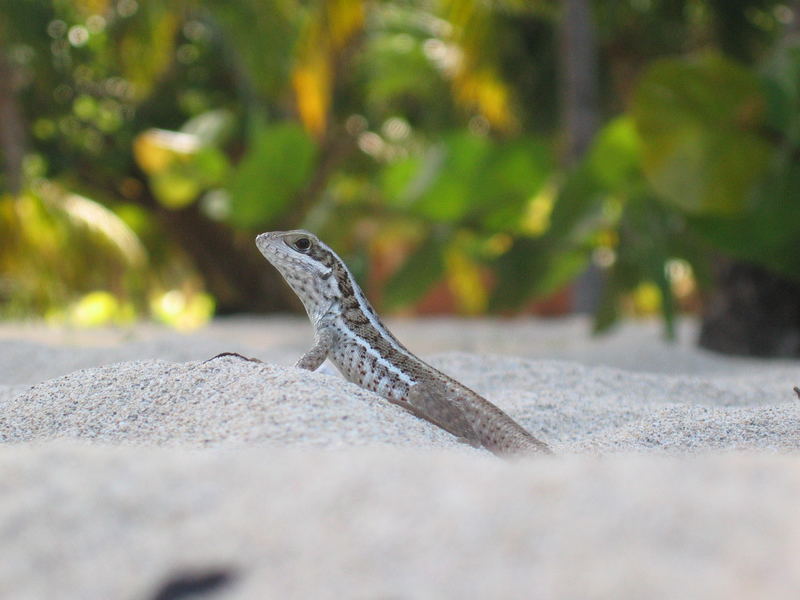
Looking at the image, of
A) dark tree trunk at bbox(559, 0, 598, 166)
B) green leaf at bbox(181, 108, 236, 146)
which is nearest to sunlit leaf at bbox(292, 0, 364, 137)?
green leaf at bbox(181, 108, 236, 146)

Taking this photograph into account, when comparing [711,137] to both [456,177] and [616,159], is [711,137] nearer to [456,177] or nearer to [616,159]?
[616,159]

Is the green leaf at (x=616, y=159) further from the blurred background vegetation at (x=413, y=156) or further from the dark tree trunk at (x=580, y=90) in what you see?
the dark tree trunk at (x=580, y=90)

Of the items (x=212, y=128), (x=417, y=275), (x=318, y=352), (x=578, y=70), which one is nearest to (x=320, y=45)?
(x=212, y=128)

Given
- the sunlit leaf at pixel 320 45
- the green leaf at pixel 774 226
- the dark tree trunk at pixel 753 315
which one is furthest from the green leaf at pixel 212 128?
the green leaf at pixel 774 226

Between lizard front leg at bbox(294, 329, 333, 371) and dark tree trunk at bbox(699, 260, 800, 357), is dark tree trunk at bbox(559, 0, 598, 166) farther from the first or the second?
lizard front leg at bbox(294, 329, 333, 371)

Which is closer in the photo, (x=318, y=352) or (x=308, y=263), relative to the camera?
(x=318, y=352)

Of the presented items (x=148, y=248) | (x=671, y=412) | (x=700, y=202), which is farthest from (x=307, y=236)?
(x=148, y=248)

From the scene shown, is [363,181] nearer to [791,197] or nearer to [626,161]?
[626,161]
